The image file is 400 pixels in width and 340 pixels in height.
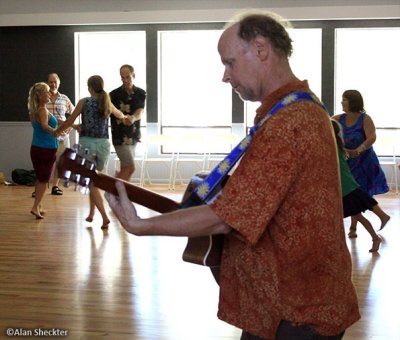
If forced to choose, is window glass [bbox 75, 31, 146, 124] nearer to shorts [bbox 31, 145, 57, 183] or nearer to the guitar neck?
shorts [bbox 31, 145, 57, 183]

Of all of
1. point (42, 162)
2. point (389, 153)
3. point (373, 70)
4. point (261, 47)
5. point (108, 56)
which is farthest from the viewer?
point (108, 56)

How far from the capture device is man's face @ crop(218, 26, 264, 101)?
142cm

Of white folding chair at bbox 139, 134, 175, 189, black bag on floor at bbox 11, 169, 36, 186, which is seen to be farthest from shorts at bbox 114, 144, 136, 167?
black bag on floor at bbox 11, 169, 36, 186

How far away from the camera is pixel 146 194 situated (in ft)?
5.24

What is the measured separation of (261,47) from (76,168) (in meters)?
0.50

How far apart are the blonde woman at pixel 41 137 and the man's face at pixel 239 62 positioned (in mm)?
5762

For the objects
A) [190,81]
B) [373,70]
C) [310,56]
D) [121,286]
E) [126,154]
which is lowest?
[121,286]

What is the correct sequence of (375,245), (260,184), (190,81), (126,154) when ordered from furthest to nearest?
(190,81) < (126,154) < (375,245) < (260,184)

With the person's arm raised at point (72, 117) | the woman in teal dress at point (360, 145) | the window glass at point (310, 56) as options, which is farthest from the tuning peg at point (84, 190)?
the window glass at point (310, 56)

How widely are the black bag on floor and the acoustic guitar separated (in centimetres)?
970

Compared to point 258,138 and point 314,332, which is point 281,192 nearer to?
point 258,138

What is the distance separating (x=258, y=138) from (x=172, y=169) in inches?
381

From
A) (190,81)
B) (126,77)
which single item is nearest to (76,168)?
(126,77)

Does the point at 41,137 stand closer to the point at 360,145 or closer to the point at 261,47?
the point at 360,145
